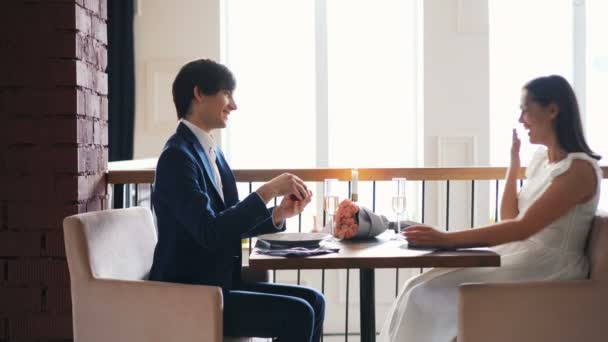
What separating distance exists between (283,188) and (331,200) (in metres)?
0.34

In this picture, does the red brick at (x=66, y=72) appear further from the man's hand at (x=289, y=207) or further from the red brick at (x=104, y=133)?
the man's hand at (x=289, y=207)

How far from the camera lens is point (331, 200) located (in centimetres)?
237

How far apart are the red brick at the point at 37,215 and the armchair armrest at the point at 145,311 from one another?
1.44ft

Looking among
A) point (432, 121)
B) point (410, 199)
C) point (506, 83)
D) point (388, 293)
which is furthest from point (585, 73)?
point (388, 293)

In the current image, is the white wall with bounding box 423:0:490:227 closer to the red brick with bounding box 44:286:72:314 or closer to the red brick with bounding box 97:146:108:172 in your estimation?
the red brick with bounding box 97:146:108:172

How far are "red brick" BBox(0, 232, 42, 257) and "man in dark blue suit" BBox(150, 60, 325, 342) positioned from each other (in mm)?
539

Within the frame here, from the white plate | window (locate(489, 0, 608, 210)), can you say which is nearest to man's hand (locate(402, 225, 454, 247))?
the white plate

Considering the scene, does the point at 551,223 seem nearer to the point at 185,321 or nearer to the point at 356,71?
the point at 185,321

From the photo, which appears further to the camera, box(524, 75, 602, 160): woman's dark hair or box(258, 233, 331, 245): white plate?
box(524, 75, 602, 160): woman's dark hair

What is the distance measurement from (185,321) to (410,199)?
462 cm

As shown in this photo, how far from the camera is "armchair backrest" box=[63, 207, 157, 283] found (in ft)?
6.55

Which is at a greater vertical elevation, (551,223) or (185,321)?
(551,223)

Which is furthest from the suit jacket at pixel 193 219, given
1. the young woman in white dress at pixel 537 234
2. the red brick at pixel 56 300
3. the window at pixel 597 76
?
the window at pixel 597 76

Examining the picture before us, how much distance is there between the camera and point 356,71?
20.7 feet
